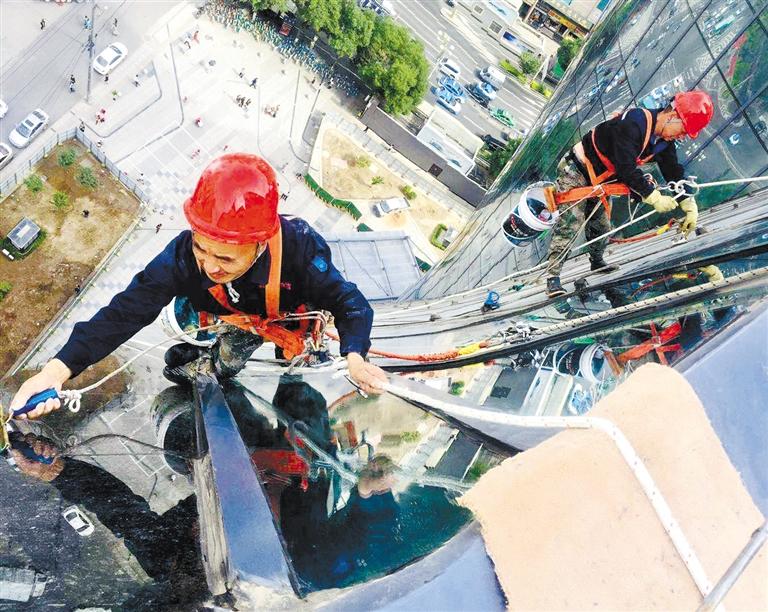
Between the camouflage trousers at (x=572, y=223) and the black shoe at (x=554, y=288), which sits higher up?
the camouflage trousers at (x=572, y=223)

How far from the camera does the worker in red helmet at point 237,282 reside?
201 inches

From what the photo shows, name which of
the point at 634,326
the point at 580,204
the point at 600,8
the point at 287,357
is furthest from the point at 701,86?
the point at 600,8

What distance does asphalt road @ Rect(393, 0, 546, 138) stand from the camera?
32.7 metres

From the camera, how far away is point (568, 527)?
281cm

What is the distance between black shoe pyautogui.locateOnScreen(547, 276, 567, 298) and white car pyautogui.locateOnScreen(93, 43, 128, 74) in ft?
76.0

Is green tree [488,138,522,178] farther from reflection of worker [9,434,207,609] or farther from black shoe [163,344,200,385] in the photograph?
reflection of worker [9,434,207,609]

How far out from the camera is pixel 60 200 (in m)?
22.0

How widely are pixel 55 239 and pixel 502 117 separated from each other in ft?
66.5

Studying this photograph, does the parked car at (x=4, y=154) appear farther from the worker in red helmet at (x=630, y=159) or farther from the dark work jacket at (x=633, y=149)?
the dark work jacket at (x=633, y=149)

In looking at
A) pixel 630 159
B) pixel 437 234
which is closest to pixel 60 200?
pixel 437 234

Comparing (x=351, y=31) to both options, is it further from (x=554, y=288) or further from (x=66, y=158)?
(x=554, y=288)

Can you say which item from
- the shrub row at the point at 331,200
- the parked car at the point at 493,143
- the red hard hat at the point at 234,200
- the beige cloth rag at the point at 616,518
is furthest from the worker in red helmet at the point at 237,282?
the parked car at the point at 493,143

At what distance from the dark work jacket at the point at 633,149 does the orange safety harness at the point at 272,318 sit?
411 cm

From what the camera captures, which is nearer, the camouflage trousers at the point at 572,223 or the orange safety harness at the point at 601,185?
the orange safety harness at the point at 601,185
